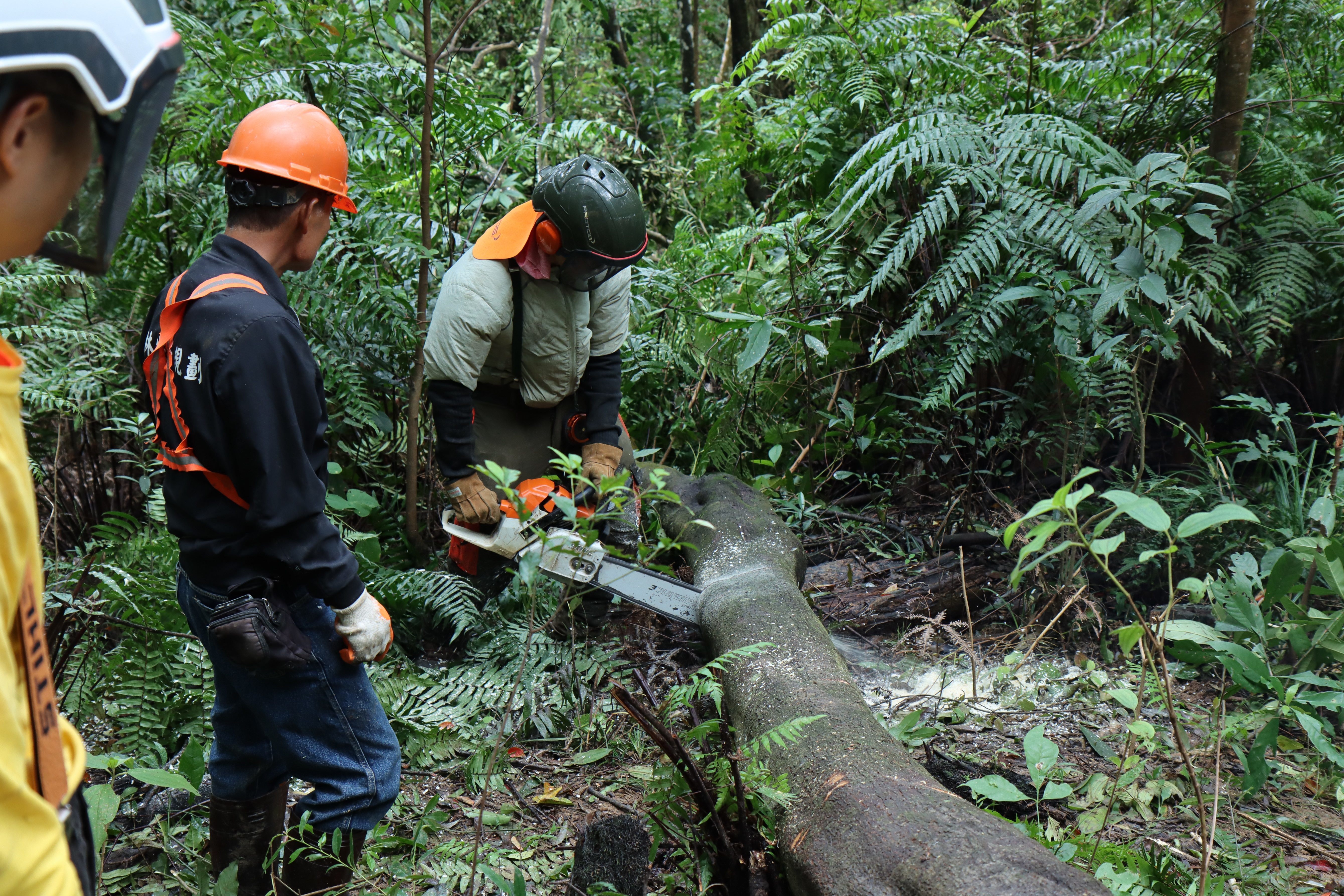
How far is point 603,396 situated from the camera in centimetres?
442

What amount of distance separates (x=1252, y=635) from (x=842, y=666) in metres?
1.34

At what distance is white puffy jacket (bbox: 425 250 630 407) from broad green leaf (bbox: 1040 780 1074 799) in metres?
2.66

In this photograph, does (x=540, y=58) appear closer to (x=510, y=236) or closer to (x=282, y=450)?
(x=510, y=236)

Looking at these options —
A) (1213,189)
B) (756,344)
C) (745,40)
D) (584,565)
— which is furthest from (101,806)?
(745,40)

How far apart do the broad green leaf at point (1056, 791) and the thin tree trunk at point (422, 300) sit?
289 cm

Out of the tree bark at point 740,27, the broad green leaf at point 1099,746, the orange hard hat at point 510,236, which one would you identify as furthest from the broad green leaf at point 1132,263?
the tree bark at point 740,27

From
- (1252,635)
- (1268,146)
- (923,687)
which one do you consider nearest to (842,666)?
(923,687)

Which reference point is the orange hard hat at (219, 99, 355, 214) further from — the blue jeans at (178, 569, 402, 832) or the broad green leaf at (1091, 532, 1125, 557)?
the broad green leaf at (1091, 532, 1125, 557)

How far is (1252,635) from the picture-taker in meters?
2.87

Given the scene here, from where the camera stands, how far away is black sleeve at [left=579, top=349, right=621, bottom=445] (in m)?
4.39

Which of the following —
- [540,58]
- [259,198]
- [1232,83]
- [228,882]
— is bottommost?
[228,882]

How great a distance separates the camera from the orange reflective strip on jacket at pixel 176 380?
6.83 feet

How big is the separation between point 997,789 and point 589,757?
1.41 meters

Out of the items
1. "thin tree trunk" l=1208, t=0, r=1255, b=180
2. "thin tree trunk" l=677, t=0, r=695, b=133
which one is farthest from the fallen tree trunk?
"thin tree trunk" l=677, t=0, r=695, b=133
